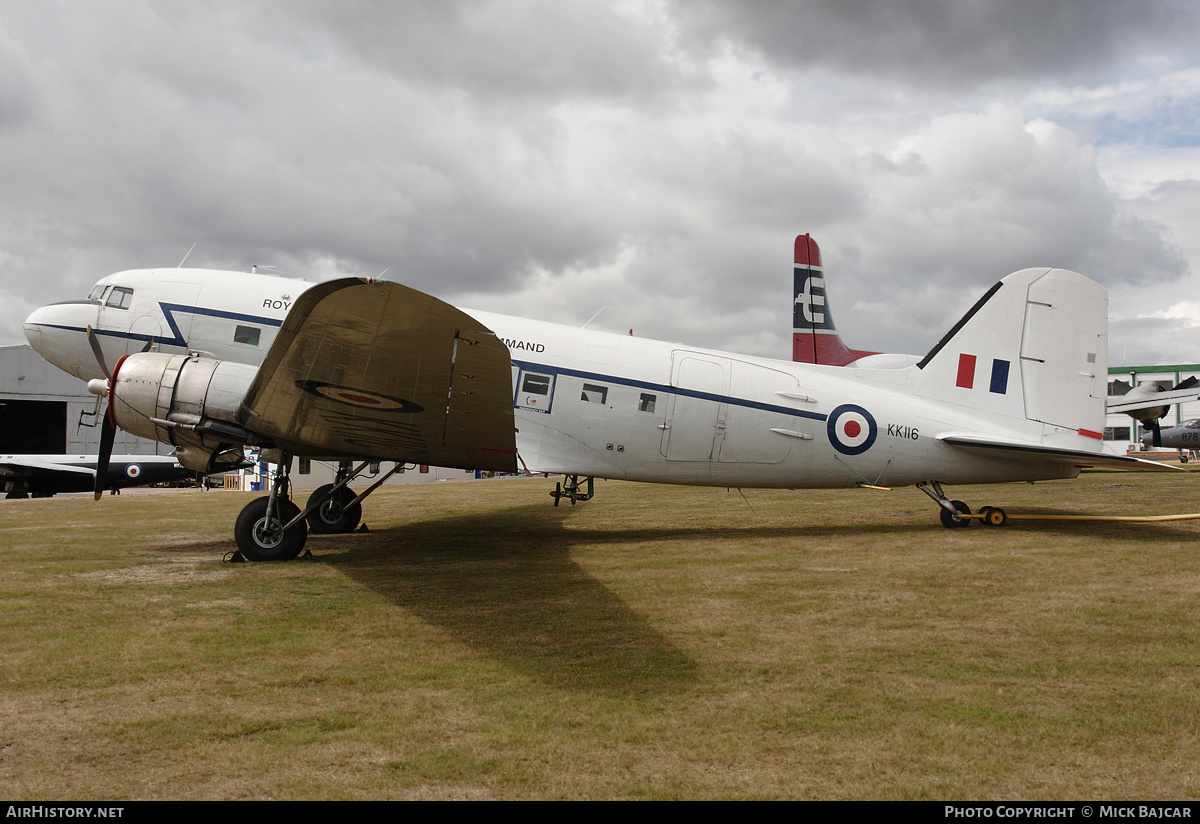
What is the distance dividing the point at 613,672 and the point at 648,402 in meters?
6.17

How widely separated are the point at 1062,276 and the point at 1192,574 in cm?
546

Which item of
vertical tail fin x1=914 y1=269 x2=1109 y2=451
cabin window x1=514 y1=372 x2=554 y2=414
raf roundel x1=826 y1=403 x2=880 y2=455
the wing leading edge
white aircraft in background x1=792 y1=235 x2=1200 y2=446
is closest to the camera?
the wing leading edge

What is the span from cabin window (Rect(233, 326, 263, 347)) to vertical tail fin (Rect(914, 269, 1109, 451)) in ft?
32.3

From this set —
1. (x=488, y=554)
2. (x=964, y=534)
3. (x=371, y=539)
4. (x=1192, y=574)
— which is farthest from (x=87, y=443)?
(x=1192, y=574)

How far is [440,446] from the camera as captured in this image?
8.61 meters

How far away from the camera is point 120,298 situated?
10.4 meters

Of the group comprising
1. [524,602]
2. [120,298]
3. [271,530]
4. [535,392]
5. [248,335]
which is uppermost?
[120,298]

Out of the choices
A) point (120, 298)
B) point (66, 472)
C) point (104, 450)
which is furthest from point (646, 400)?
point (66, 472)

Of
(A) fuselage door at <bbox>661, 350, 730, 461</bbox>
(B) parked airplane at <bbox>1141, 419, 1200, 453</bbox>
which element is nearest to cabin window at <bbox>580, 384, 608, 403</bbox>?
(A) fuselage door at <bbox>661, 350, 730, 461</bbox>

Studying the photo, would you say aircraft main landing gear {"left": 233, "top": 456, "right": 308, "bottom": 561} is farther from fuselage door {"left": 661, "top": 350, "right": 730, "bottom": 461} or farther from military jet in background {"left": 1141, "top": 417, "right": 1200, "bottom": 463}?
military jet in background {"left": 1141, "top": 417, "right": 1200, "bottom": 463}

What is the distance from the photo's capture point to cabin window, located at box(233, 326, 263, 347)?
396 inches

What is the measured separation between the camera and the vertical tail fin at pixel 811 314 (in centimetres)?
2066

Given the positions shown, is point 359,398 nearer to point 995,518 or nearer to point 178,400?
point 178,400

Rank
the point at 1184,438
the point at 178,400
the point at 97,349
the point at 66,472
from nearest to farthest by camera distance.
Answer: the point at 178,400
the point at 97,349
the point at 66,472
the point at 1184,438
